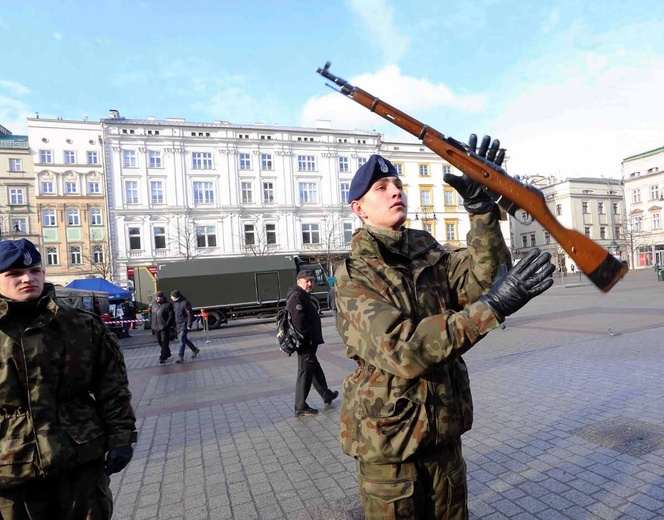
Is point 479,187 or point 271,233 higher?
point 271,233

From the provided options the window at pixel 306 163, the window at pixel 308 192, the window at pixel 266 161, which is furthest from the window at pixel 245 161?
the window at pixel 308 192

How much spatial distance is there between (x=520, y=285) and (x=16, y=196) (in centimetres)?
5276

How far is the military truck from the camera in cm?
1983

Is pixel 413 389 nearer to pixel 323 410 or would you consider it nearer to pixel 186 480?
pixel 186 480

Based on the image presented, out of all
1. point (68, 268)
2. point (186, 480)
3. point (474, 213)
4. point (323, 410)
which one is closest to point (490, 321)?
point (474, 213)

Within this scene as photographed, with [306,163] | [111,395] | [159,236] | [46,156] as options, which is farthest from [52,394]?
[46,156]

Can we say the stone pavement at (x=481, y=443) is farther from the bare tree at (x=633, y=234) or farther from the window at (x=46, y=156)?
the bare tree at (x=633, y=234)

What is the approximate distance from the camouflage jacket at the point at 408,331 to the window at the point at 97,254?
144 feet

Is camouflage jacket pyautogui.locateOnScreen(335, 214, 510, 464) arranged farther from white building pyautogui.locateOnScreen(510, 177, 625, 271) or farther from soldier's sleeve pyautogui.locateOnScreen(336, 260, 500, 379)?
white building pyautogui.locateOnScreen(510, 177, 625, 271)

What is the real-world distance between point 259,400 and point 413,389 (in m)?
5.60

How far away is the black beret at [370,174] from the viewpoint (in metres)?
1.90

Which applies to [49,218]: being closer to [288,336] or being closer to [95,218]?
[95,218]

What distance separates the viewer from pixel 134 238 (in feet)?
123

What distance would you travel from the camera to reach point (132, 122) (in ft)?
122
